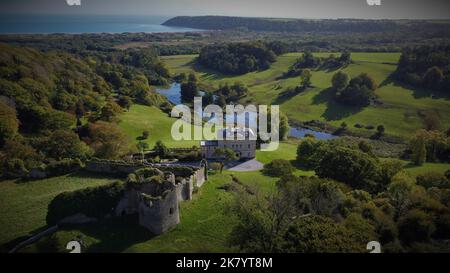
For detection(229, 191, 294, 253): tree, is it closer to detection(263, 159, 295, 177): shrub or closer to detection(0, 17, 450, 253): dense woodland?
detection(0, 17, 450, 253): dense woodland

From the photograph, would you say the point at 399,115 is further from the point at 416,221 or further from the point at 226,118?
the point at 416,221

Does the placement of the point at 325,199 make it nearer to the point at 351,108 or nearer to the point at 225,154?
the point at 225,154

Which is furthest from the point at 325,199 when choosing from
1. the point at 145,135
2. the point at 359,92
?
the point at 359,92

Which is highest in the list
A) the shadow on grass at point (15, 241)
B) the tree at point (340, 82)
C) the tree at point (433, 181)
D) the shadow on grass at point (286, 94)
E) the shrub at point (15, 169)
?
the tree at point (340, 82)

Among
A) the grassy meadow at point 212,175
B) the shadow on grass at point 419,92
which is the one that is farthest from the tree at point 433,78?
the grassy meadow at point 212,175

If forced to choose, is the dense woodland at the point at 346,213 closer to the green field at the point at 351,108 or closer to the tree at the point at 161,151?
the tree at the point at 161,151
